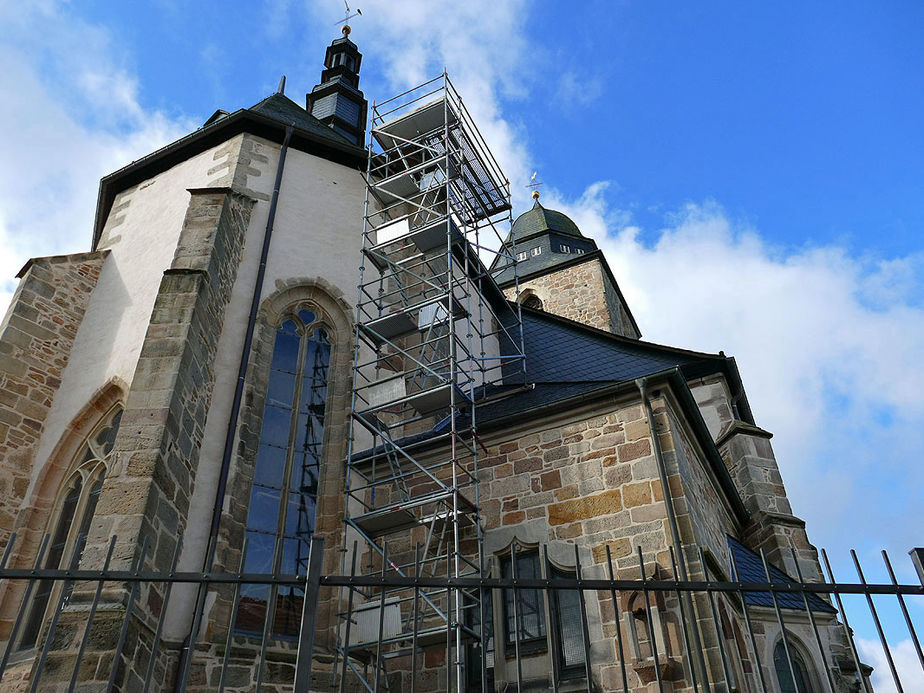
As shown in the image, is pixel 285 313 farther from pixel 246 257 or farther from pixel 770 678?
pixel 770 678

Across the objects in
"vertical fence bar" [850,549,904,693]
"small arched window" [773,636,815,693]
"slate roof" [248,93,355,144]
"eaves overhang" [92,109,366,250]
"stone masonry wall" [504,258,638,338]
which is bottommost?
"vertical fence bar" [850,549,904,693]

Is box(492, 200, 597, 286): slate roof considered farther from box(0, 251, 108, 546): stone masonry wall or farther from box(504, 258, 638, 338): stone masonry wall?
box(0, 251, 108, 546): stone masonry wall

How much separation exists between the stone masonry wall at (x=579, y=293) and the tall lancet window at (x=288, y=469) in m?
14.4

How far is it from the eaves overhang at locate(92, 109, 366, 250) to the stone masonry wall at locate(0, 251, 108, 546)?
1849 mm

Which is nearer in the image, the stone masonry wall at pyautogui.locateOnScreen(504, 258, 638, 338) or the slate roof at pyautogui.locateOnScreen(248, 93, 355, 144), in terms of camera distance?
the slate roof at pyautogui.locateOnScreen(248, 93, 355, 144)

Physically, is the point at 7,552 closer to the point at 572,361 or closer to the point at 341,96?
the point at 572,361

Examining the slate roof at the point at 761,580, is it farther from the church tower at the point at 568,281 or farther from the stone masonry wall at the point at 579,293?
the stone masonry wall at the point at 579,293

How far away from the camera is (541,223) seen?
29.1 meters

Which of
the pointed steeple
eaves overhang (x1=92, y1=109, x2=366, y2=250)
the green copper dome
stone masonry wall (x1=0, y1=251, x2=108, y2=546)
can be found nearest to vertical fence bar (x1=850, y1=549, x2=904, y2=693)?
stone masonry wall (x1=0, y1=251, x2=108, y2=546)

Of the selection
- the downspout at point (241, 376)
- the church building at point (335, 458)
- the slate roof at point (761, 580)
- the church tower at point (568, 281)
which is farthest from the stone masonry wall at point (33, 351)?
the church tower at point (568, 281)

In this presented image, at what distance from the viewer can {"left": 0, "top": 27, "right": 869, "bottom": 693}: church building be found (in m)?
7.02

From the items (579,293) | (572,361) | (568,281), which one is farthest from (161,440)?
(568,281)

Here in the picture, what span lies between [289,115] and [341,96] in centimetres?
620

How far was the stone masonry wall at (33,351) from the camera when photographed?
28.1 feet
